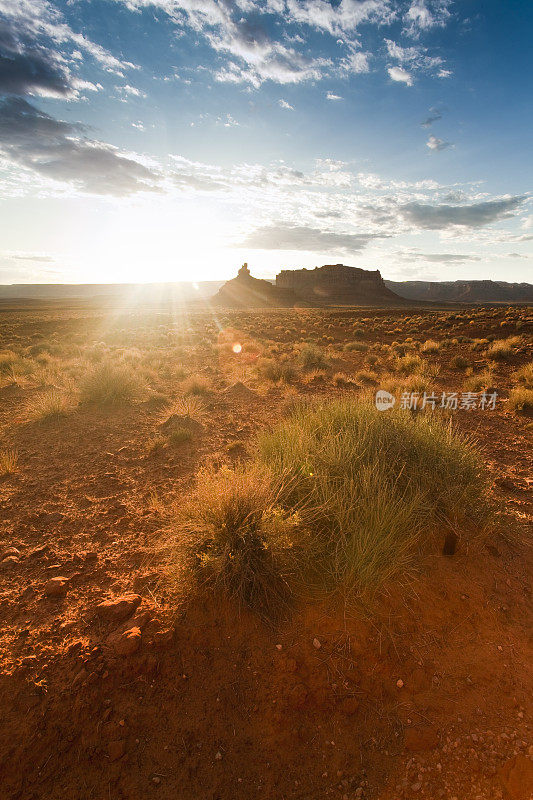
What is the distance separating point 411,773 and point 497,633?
4.20 feet

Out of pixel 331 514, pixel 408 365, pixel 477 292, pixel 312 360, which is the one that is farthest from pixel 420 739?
pixel 477 292

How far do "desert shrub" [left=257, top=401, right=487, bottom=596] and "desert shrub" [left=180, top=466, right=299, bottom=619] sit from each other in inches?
8.6

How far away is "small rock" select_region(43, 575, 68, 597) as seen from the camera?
316cm

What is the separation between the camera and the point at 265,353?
57.7 ft

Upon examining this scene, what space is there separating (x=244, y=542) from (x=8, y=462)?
4.09 metres

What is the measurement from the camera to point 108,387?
9023 mm

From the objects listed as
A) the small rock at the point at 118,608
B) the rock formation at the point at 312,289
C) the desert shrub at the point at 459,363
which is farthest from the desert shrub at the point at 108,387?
the rock formation at the point at 312,289

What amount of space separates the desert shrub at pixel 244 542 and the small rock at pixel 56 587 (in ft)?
3.58

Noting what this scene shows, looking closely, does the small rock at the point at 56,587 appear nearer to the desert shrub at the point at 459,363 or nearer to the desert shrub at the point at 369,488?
the desert shrub at the point at 369,488

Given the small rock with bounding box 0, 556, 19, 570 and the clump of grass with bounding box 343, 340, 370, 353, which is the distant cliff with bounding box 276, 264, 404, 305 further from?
the small rock with bounding box 0, 556, 19, 570

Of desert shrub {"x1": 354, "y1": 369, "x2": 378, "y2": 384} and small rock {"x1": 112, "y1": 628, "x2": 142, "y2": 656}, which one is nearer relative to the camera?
small rock {"x1": 112, "y1": 628, "x2": 142, "y2": 656}

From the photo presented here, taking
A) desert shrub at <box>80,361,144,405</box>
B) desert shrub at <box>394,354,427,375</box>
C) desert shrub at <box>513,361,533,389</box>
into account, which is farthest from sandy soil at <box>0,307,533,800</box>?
desert shrub at <box>394,354,427,375</box>

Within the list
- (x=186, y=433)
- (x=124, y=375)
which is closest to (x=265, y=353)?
(x=124, y=375)

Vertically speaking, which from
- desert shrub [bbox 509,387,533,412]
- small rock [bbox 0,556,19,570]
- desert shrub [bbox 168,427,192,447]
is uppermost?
desert shrub [bbox 509,387,533,412]
